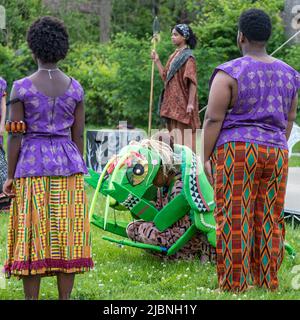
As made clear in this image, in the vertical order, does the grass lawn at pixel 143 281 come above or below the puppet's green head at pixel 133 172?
below

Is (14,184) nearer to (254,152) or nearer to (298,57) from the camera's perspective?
(254,152)

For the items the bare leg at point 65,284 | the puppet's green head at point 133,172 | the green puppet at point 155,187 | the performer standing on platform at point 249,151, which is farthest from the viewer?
the puppet's green head at point 133,172

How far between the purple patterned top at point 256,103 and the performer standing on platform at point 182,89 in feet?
15.9

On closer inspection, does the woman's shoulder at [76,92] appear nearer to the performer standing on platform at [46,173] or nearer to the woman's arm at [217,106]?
the performer standing on platform at [46,173]

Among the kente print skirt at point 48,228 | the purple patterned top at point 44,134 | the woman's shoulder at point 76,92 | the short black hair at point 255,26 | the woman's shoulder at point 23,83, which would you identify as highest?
the short black hair at point 255,26

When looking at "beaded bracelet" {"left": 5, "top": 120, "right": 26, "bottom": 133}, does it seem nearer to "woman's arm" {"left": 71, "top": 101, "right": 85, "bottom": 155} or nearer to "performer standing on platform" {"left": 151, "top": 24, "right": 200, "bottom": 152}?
"woman's arm" {"left": 71, "top": 101, "right": 85, "bottom": 155}

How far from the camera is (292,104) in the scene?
5.62m

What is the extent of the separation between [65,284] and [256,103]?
5.41ft

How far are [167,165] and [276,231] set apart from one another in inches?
47.9

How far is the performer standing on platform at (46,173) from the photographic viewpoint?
5.12 metres

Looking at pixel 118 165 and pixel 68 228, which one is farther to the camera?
pixel 118 165

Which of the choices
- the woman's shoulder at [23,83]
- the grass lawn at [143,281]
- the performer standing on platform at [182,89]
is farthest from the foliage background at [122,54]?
the woman's shoulder at [23,83]

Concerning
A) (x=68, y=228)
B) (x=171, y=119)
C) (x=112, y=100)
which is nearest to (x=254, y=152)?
(x=68, y=228)

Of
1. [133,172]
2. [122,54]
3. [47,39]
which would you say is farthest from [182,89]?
[122,54]
